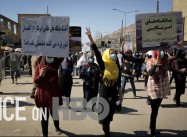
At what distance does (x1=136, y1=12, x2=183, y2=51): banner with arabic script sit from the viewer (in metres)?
7.06

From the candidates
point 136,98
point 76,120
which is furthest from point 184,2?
point 76,120

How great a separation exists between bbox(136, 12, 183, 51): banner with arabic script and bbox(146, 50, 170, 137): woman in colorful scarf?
2.61ft

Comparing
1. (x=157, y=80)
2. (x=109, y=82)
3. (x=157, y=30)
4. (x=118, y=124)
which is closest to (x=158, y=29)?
(x=157, y=30)

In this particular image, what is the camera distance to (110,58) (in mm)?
6039

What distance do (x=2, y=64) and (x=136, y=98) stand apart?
4.81 m

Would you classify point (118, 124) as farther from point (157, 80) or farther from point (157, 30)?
point (157, 30)

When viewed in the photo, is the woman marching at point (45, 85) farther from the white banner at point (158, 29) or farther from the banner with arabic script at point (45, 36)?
the white banner at point (158, 29)

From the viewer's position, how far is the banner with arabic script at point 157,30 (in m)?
7.06

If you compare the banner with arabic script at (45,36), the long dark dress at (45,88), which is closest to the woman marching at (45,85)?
the long dark dress at (45,88)

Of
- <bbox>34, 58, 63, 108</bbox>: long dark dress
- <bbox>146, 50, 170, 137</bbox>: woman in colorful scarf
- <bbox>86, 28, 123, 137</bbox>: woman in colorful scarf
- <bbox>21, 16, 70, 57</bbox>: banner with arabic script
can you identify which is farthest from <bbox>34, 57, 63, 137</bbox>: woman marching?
<bbox>146, 50, 170, 137</bbox>: woman in colorful scarf

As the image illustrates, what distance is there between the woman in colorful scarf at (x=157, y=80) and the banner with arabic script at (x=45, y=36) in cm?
172

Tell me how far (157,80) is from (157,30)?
1.41 metres

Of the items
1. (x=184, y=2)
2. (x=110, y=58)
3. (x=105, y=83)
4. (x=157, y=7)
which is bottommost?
(x=105, y=83)

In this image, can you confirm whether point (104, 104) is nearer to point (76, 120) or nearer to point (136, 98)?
point (76, 120)
